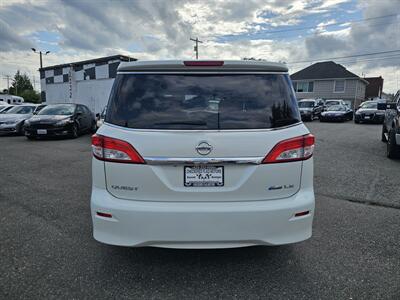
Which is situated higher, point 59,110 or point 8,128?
point 59,110

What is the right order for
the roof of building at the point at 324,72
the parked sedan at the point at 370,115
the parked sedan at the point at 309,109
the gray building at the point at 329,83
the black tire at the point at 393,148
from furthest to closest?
the roof of building at the point at 324,72
the gray building at the point at 329,83
the parked sedan at the point at 309,109
the parked sedan at the point at 370,115
the black tire at the point at 393,148

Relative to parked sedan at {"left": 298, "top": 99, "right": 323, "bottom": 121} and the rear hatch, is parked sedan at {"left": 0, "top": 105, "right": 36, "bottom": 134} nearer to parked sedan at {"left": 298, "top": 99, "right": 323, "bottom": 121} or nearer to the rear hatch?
the rear hatch

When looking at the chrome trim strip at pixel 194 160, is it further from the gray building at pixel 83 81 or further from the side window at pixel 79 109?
the gray building at pixel 83 81

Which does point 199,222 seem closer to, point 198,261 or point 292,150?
point 198,261

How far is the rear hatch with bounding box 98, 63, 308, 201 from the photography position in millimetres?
2191

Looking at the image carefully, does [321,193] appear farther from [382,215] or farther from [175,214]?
[175,214]

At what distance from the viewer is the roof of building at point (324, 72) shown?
3647 centimetres

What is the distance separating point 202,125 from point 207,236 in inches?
33.3

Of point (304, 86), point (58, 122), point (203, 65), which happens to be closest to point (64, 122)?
point (58, 122)

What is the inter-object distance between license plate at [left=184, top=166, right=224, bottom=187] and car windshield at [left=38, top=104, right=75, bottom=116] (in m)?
10.8

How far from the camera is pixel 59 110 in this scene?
1185 cm

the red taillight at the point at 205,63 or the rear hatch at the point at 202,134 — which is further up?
the red taillight at the point at 205,63

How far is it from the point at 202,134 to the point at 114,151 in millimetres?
695

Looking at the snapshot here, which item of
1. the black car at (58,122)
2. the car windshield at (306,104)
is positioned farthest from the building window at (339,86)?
the black car at (58,122)
